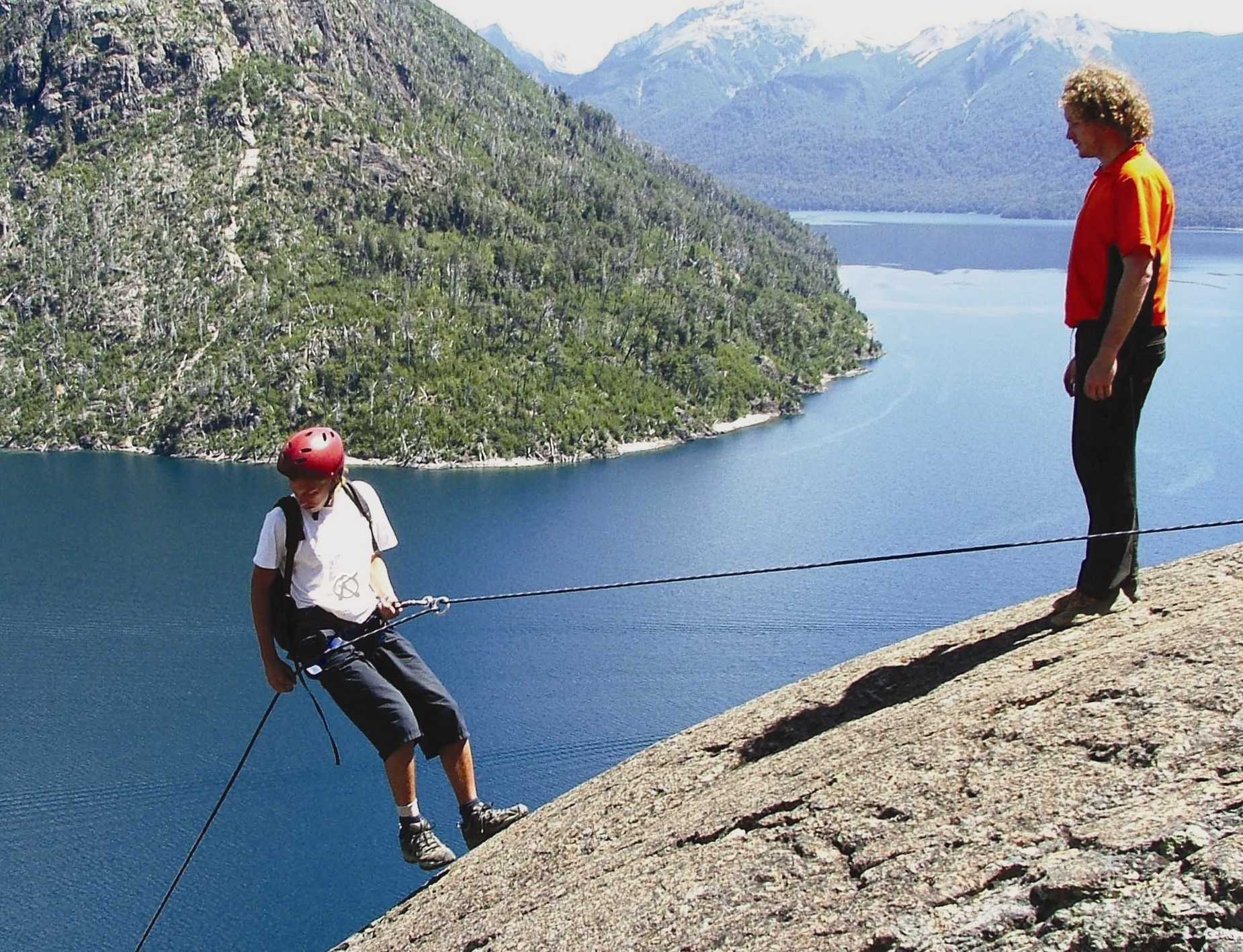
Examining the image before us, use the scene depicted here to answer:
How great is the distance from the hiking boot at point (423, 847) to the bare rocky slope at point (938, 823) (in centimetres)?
12

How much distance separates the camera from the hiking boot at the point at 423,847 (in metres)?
6.20

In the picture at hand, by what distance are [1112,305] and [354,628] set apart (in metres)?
4.31

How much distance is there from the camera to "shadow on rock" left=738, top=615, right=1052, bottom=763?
6.11m

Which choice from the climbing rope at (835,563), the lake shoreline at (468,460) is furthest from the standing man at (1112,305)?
the lake shoreline at (468,460)

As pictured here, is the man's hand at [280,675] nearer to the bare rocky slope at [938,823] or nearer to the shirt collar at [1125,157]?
the bare rocky slope at [938,823]

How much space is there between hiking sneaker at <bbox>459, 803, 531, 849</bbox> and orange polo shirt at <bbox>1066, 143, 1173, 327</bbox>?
4194 millimetres

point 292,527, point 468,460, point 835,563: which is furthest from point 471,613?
point 292,527

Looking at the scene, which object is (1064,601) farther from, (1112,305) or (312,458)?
(312,458)

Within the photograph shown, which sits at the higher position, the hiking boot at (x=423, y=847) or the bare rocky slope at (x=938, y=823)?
the bare rocky slope at (x=938, y=823)

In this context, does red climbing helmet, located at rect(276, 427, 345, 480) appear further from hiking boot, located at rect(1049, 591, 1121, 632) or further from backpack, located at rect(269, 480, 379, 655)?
hiking boot, located at rect(1049, 591, 1121, 632)

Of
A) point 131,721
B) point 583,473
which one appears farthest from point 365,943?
point 583,473

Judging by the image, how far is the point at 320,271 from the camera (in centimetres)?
10781

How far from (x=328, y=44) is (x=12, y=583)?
89.3 m

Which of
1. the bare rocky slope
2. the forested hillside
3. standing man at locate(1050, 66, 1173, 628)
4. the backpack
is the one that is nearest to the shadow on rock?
the bare rocky slope
